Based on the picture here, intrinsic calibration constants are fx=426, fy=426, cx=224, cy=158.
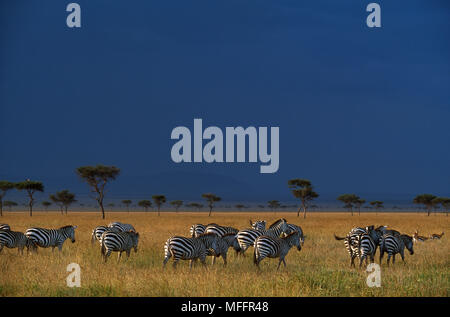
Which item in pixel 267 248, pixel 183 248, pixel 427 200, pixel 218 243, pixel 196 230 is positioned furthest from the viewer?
pixel 427 200

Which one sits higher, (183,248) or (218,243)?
(218,243)

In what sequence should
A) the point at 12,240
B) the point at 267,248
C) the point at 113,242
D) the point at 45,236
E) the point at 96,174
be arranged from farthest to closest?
the point at 96,174
the point at 45,236
the point at 12,240
the point at 113,242
the point at 267,248

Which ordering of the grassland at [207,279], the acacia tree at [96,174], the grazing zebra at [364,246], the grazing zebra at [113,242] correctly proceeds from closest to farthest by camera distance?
1. the grassland at [207,279]
2. the grazing zebra at [364,246]
3. the grazing zebra at [113,242]
4. the acacia tree at [96,174]

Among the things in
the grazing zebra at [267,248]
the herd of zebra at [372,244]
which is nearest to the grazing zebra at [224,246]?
the grazing zebra at [267,248]

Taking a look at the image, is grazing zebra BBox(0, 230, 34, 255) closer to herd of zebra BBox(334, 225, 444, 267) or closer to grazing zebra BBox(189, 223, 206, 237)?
grazing zebra BBox(189, 223, 206, 237)

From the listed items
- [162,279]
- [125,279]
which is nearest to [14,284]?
[125,279]

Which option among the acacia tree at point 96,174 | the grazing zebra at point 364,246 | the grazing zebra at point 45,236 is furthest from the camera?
the acacia tree at point 96,174

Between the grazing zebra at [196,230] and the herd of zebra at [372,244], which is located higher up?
the grazing zebra at [196,230]

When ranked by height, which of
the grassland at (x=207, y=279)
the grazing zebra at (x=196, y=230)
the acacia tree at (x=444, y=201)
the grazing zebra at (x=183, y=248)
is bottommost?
the grassland at (x=207, y=279)

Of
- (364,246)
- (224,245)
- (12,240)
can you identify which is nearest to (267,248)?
(224,245)

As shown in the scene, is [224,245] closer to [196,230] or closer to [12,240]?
[196,230]

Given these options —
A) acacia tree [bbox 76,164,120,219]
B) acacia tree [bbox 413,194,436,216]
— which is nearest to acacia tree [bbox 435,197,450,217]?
acacia tree [bbox 413,194,436,216]

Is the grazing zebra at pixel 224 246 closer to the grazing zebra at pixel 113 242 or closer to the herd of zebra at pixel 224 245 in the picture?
the herd of zebra at pixel 224 245
